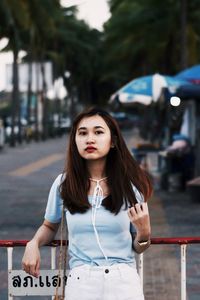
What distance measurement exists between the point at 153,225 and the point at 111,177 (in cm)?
829

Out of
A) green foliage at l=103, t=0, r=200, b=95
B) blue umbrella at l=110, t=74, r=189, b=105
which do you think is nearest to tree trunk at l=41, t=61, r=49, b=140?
green foliage at l=103, t=0, r=200, b=95

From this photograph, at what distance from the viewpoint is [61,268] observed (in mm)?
4086

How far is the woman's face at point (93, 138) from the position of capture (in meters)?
3.79

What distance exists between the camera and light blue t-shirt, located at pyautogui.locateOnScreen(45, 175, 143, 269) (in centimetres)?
370

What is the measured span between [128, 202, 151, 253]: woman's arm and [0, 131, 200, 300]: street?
355 cm

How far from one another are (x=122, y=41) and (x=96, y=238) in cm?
4079

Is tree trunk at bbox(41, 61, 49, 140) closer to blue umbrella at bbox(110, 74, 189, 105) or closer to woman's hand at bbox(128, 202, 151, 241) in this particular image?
blue umbrella at bbox(110, 74, 189, 105)

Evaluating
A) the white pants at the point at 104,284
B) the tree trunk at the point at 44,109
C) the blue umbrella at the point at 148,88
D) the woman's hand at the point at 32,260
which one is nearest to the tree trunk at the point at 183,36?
the blue umbrella at the point at 148,88

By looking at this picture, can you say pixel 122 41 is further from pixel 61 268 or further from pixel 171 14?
pixel 61 268

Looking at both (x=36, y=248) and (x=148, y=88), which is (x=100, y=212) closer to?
(x=36, y=248)

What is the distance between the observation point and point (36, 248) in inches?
152

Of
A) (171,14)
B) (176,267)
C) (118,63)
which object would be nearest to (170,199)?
(176,267)

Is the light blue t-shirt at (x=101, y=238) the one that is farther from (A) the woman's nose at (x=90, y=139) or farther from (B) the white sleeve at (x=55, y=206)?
(A) the woman's nose at (x=90, y=139)

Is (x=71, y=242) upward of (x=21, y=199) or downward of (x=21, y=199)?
upward
